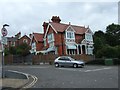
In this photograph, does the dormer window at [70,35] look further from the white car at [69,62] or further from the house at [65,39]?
the white car at [69,62]

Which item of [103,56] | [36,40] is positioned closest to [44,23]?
[36,40]

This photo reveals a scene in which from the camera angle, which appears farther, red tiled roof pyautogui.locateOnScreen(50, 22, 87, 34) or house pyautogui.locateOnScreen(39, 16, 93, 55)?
red tiled roof pyautogui.locateOnScreen(50, 22, 87, 34)

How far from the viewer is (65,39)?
58031 millimetres

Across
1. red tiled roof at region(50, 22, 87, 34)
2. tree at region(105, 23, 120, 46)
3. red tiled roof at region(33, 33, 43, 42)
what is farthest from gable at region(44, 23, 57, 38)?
tree at region(105, 23, 120, 46)

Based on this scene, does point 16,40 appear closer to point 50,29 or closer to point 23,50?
point 50,29

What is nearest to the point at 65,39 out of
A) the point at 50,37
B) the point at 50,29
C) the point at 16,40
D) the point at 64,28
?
the point at 64,28

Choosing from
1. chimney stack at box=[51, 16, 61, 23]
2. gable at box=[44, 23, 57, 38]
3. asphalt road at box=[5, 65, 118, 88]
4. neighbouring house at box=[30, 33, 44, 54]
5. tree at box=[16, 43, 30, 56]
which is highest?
chimney stack at box=[51, 16, 61, 23]

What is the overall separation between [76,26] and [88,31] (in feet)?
9.99

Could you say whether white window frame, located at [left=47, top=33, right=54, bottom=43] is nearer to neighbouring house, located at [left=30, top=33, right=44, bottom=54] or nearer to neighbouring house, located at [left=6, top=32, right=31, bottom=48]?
neighbouring house, located at [left=30, top=33, right=44, bottom=54]

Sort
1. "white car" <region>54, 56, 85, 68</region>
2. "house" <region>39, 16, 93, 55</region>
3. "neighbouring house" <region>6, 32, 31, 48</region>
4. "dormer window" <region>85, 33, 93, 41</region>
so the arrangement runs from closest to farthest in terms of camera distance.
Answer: "white car" <region>54, 56, 85, 68</region> < "house" <region>39, 16, 93, 55</region> < "dormer window" <region>85, 33, 93, 41</region> < "neighbouring house" <region>6, 32, 31, 48</region>

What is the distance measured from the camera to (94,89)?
41.3 feet

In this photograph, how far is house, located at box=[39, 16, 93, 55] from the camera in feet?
188

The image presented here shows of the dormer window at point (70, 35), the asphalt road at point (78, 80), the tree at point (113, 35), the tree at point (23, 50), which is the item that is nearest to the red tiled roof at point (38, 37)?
the tree at point (23, 50)

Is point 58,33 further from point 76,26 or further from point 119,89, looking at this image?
point 119,89
